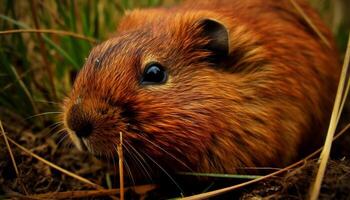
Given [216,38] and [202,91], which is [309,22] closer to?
[216,38]

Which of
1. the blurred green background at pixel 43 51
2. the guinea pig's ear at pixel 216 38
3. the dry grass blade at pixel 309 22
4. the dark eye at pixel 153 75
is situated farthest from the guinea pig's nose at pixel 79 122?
the dry grass blade at pixel 309 22

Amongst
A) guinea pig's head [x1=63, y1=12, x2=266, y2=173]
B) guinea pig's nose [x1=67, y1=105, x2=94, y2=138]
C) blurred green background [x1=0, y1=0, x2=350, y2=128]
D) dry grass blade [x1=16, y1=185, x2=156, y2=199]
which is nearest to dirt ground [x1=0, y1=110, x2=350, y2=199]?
dry grass blade [x1=16, y1=185, x2=156, y2=199]

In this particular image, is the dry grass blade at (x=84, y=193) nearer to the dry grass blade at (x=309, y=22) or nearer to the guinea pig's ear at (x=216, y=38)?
the guinea pig's ear at (x=216, y=38)

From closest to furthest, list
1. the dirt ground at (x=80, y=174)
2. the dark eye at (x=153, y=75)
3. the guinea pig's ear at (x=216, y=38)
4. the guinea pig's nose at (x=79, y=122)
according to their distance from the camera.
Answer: the dirt ground at (x=80, y=174)
the guinea pig's nose at (x=79, y=122)
the dark eye at (x=153, y=75)
the guinea pig's ear at (x=216, y=38)

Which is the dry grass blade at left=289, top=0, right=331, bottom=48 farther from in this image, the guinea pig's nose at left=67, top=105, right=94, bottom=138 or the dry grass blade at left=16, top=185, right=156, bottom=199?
the guinea pig's nose at left=67, top=105, right=94, bottom=138

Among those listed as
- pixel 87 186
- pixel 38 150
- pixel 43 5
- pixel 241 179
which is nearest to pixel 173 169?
pixel 241 179

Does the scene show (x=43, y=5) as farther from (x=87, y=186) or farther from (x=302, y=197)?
(x=302, y=197)
